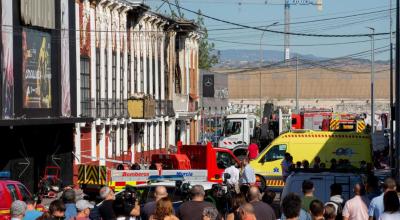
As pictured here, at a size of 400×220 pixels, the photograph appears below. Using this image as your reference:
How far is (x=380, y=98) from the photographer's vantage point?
539ft

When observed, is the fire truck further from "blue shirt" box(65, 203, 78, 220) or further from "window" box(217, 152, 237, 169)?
"blue shirt" box(65, 203, 78, 220)

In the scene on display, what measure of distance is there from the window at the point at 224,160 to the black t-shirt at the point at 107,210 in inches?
881

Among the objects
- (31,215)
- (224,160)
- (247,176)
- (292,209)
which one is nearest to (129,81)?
(224,160)

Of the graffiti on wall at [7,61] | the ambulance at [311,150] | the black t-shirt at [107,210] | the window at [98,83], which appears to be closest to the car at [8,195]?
the black t-shirt at [107,210]

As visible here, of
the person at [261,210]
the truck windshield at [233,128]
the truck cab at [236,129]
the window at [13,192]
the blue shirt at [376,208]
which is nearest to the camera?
the person at [261,210]

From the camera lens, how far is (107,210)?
16.0 metres

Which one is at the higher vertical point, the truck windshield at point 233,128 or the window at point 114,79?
the window at point 114,79

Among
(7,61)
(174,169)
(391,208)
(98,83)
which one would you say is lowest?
(174,169)

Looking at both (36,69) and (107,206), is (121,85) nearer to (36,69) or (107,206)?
(36,69)

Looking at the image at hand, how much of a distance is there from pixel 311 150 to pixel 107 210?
21559 millimetres

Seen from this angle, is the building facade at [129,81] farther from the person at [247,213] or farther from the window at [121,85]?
the person at [247,213]

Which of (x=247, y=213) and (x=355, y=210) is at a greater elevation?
(x=247, y=213)

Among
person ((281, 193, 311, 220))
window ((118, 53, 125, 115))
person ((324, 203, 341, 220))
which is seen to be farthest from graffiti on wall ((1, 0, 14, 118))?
person ((281, 193, 311, 220))

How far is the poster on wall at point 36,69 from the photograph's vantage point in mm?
37875
